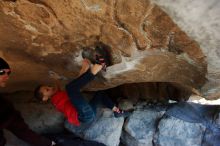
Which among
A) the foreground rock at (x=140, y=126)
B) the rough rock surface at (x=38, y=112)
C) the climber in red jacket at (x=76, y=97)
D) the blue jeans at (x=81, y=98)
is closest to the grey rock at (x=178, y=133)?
the foreground rock at (x=140, y=126)

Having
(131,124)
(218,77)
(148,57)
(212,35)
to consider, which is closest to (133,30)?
(148,57)

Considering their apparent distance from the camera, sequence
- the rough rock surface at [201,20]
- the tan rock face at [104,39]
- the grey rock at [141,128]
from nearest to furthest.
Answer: the rough rock surface at [201,20], the tan rock face at [104,39], the grey rock at [141,128]

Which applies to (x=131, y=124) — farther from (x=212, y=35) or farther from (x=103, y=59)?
(x=212, y=35)

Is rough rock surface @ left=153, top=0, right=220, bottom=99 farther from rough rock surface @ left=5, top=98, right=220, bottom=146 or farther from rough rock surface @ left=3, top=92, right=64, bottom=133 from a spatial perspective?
rough rock surface @ left=3, top=92, right=64, bottom=133

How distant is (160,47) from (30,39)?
3.38ft

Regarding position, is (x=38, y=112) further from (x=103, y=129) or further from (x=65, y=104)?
(x=65, y=104)

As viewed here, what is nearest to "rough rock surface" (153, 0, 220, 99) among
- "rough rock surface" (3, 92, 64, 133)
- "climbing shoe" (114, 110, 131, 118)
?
"climbing shoe" (114, 110, 131, 118)

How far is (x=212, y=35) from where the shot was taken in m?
2.46

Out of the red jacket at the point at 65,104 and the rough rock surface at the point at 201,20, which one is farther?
the red jacket at the point at 65,104

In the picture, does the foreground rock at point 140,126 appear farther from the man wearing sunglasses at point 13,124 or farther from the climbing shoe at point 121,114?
the man wearing sunglasses at point 13,124

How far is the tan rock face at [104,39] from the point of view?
Result: 2.50m

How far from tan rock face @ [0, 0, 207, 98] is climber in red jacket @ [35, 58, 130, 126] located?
0.19 metres

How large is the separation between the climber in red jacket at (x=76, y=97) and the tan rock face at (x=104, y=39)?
186mm

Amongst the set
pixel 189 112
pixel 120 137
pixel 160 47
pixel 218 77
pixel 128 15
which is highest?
pixel 128 15
